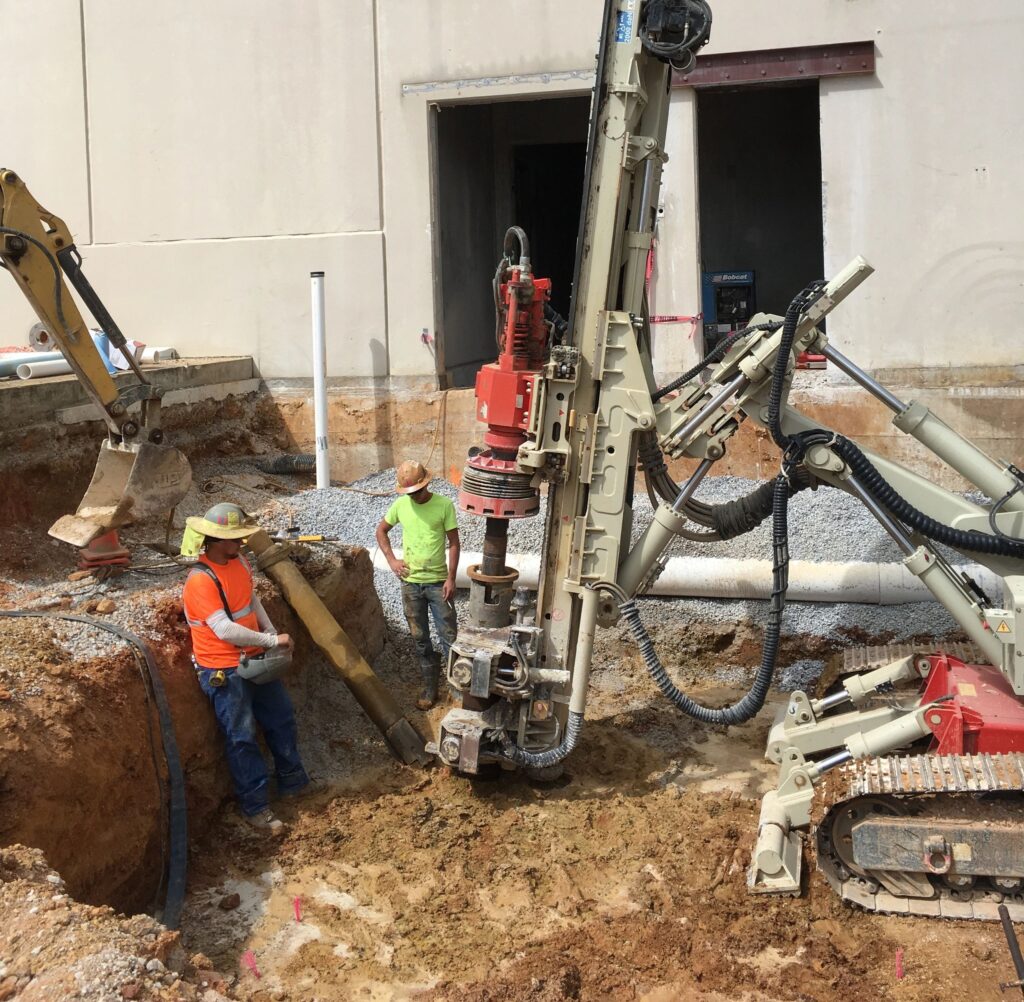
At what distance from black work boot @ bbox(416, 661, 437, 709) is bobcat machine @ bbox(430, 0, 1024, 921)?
3.26ft

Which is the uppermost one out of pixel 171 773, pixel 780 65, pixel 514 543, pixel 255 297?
pixel 780 65

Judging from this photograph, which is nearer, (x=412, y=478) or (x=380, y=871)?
(x=380, y=871)

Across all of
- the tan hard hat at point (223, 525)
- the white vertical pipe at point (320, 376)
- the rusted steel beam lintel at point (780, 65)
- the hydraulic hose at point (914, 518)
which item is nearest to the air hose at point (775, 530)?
the hydraulic hose at point (914, 518)

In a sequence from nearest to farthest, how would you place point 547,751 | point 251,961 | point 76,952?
point 76,952
point 251,961
point 547,751

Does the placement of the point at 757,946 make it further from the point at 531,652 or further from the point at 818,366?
the point at 818,366

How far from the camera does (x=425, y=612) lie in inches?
286

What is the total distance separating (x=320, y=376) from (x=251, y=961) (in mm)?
6436

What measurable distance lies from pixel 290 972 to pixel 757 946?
196 centimetres

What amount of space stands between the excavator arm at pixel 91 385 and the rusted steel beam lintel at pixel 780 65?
5315mm

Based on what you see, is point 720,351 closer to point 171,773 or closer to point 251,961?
point 171,773

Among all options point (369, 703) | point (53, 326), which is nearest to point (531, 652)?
point (369, 703)

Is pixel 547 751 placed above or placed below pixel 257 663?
below

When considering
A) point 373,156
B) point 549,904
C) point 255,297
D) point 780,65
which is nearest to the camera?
point 549,904

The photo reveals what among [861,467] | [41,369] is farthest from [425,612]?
[41,369]
